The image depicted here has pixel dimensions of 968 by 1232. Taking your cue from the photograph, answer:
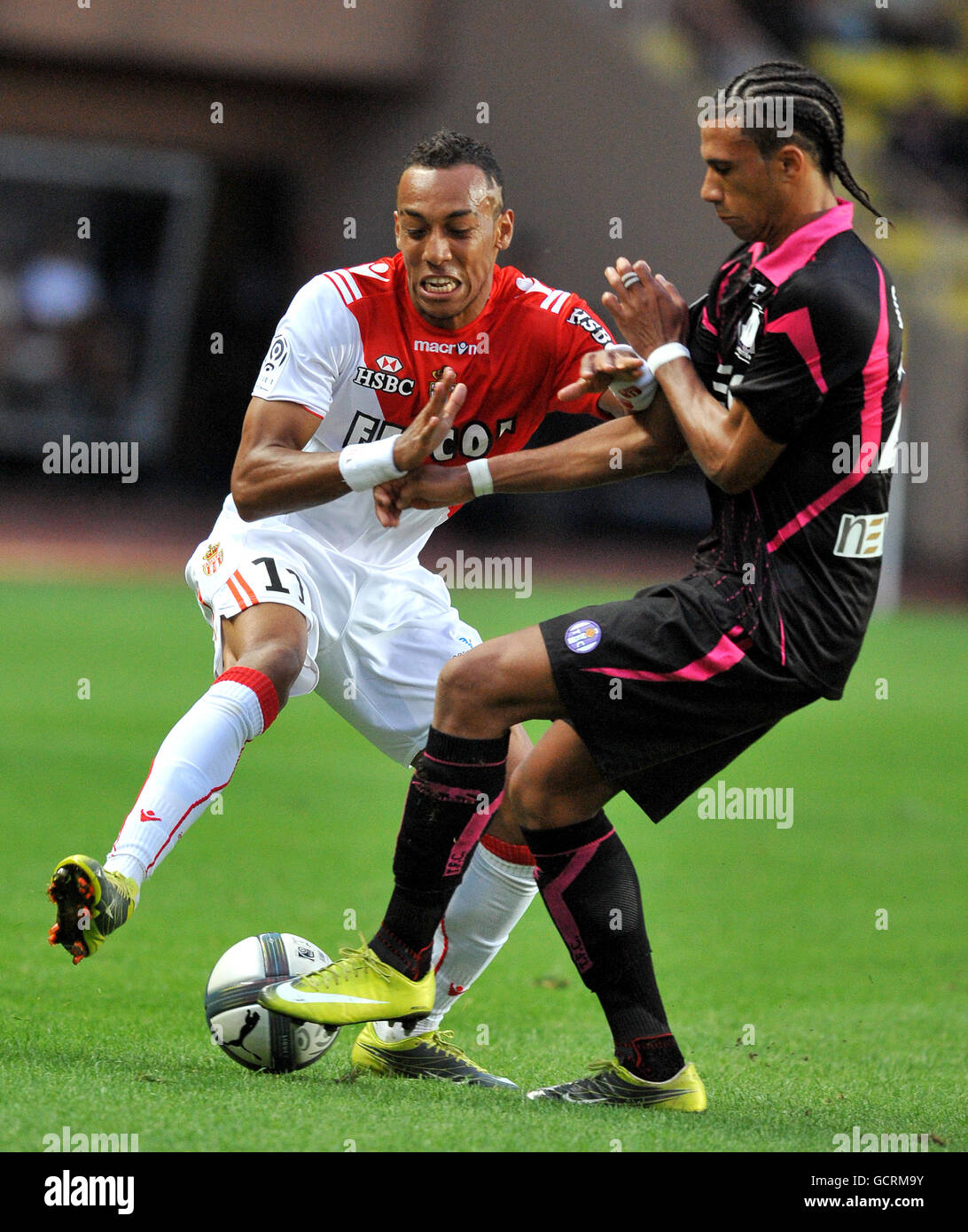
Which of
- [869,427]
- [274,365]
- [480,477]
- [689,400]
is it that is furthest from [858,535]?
[274,365]

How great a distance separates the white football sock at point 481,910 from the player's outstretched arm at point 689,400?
1.40 metres

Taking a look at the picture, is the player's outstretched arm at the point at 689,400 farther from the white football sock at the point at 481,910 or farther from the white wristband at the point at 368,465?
the white football sock at the point at 481,910

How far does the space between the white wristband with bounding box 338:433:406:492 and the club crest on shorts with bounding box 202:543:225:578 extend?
734mm

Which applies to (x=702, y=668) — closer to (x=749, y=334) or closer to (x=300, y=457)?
(x=749, y=334)

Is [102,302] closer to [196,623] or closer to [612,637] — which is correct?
[196,623]

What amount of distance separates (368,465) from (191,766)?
3.00ft

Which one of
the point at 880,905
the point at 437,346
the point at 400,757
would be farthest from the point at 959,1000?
the point at 437,346

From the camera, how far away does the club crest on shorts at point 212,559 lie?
482 centimetres

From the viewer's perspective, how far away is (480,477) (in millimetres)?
4168

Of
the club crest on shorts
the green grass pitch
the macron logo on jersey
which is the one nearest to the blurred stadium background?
the green grass pitch

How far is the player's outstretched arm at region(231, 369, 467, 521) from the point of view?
414cm

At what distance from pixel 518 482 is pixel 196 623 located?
1199 centimetres

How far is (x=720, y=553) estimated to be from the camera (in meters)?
4.04

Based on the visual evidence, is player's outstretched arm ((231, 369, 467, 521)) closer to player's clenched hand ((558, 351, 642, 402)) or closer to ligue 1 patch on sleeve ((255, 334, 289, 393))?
ligue 1 patch on sleeve ((255, 334, 289, 393))
